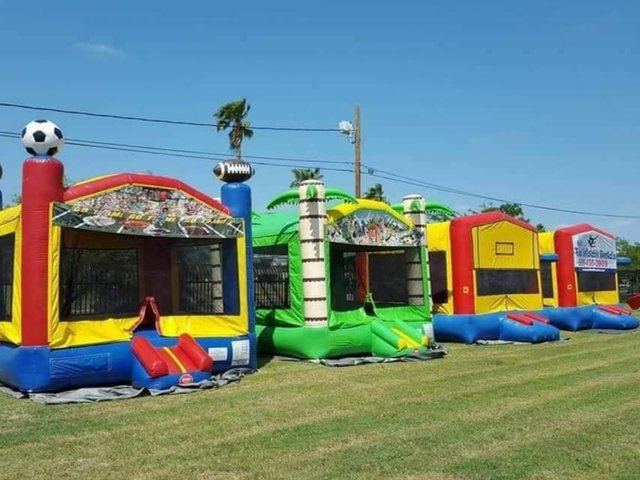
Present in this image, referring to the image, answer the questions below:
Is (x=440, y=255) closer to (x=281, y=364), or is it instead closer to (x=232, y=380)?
(x=281, y=364)

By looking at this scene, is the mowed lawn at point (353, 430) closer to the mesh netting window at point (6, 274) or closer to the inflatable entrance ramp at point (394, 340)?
the mesh netting window at point (6, 274)

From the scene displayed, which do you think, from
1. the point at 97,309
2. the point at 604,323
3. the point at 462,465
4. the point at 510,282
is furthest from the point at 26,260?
the point at 604,323

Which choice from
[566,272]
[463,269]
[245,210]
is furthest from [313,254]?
[566,272]

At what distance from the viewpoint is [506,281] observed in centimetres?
1678

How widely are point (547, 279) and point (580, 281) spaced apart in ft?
2.98

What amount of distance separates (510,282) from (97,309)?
10150 mm

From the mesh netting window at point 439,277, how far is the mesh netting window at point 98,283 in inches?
300

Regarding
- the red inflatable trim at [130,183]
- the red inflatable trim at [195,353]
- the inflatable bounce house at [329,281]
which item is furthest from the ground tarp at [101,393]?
the inflatable bounce house at [329,281]

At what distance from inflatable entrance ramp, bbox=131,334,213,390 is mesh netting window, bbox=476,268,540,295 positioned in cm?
808

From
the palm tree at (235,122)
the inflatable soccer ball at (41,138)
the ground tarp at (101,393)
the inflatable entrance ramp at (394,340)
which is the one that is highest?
the palm tree at (235,122)

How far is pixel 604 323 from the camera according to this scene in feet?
63.3

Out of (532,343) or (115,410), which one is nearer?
(115,410)

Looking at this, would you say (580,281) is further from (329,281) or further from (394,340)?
(329,281)

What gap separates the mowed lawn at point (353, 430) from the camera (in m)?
5.45
